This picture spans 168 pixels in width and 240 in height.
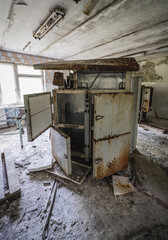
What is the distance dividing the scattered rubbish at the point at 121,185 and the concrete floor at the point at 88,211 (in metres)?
0.06

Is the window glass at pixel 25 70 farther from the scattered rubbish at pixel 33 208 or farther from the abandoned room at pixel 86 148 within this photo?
the scattered rubbish at pixel 33 208

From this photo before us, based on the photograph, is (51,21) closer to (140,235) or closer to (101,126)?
(101,126)

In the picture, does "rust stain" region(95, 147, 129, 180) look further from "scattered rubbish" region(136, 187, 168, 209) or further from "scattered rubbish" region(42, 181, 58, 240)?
"scattered rubbish" region(42, 181, 58, 240)

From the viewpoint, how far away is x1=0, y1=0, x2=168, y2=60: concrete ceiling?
Answer: 6.26 ft

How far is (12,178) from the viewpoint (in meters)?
1.90

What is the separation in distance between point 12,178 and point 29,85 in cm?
445

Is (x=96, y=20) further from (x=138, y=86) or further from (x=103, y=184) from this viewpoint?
(x=103, y=184)

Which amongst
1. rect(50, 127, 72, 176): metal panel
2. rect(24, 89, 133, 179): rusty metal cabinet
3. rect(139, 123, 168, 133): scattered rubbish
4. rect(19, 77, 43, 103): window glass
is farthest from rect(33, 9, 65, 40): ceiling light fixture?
rect(139, 123, 168, 133): scattered rubbish

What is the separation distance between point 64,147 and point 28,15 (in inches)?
99.3

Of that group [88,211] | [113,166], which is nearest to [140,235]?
[88,211]

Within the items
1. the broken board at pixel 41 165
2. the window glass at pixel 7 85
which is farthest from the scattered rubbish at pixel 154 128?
the window glass at pixel 7 85

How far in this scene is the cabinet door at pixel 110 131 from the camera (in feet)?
5.50

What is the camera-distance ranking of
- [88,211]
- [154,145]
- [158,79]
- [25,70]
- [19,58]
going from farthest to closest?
[158,79] < [25,70] < [19,58] < [154,145] < [88,211]

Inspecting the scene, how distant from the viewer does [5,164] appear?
231cm
